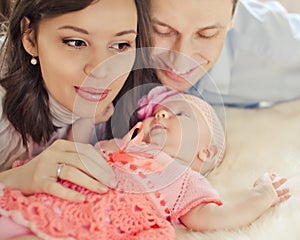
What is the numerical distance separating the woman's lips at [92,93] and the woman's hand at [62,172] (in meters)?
0.08

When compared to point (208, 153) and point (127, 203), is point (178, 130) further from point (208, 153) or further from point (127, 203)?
point (127, 203)

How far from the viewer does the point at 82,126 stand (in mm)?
996

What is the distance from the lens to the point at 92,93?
0.95 m

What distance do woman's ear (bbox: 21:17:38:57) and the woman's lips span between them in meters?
0.09

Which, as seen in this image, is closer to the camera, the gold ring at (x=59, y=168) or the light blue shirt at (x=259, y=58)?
the gold ring at (x=59, y=168)

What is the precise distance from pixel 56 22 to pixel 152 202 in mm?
304

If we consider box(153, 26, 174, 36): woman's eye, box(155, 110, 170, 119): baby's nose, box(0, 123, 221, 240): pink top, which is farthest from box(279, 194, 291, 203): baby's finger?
box(153, 26, 174, 36): woman's eye

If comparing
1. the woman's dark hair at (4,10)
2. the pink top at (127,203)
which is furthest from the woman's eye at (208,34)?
the woman's dark hair at (4,10)

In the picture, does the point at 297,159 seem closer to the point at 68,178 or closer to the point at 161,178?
the point at 161,178

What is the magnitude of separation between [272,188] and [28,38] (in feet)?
1.52

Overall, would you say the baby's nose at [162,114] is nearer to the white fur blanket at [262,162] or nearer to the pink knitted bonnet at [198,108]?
the pink knitted bonnet at [198,108]

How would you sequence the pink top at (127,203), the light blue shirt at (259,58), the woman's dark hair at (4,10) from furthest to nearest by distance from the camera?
the light blue shirt at (259,58) → the woman's dark hair at (4,10) → the pink top at (127,203)

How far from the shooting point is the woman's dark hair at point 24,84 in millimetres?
923

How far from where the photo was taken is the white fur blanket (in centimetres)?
93
